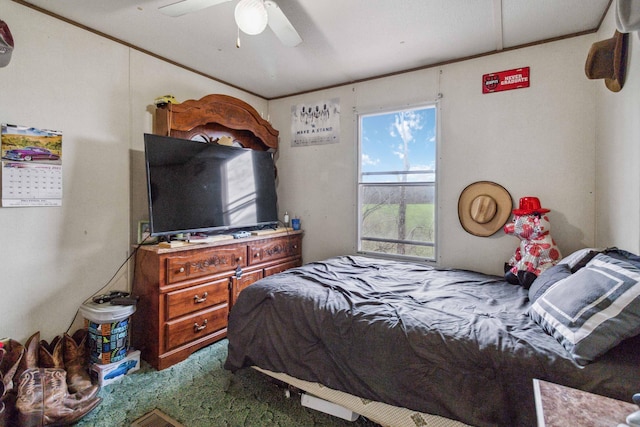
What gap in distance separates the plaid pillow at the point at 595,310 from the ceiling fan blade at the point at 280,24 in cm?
200

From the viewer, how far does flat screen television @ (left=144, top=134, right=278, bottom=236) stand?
2295mm

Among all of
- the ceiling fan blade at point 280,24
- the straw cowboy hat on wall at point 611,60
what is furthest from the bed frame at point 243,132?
the straw cowboy hat on wall at point 611,60

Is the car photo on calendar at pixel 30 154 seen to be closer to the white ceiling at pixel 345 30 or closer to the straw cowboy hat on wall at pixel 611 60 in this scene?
the white ceiling at pixel 345 30

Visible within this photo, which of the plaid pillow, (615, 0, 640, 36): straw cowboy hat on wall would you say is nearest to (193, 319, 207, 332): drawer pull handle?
the plaid pillow

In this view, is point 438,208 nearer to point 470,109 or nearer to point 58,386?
point 470,109

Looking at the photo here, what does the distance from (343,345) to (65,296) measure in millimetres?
2050

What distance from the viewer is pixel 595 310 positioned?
110 cm

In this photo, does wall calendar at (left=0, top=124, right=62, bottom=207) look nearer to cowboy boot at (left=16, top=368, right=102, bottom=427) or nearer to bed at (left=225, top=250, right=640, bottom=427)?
cowboy boot at (left=16, top=368, right=102, bottom=427)

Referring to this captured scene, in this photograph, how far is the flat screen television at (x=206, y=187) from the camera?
229 centimetres

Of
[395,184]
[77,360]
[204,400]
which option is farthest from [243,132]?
[204,400]

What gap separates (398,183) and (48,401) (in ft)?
9.93

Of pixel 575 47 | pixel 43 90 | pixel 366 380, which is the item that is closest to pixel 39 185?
pixel 43 90

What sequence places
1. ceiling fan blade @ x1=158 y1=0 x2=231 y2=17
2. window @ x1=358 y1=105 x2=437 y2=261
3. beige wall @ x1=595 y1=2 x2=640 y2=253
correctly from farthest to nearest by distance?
1. window @ x1=358 y1=105 x2=437 y2=261
2. ceiling fan blade @ x1=158 y1=0 x2=231 y2=17
3. beige wall @ x1=595 y1=2 x2=640 y2=253

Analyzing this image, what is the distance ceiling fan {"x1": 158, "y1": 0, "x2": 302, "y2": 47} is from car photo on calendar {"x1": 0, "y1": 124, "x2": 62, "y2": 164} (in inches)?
46.3
